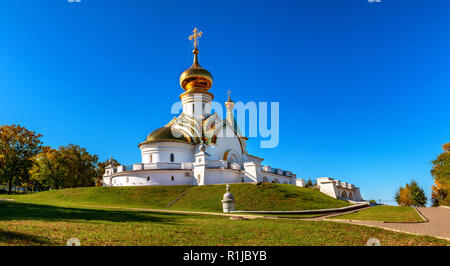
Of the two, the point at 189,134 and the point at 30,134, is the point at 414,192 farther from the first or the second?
the point at 30,134

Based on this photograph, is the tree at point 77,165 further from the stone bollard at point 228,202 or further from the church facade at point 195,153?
the stone bollard at point 228,202

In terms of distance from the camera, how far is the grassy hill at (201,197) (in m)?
23.5

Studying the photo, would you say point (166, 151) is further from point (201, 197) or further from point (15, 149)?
point (15, 149)

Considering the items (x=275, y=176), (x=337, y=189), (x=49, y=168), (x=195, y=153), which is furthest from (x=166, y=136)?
(x=337, y=189)

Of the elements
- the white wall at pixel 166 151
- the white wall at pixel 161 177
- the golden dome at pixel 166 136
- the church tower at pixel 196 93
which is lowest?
the white wall at pixel 161 177

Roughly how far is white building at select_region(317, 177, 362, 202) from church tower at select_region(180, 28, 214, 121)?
2024 centimetres

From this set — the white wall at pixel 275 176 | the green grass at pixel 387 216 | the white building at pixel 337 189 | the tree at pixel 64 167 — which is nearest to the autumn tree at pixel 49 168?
the tree at pixel 64 167

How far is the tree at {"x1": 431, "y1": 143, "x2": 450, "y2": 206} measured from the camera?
102 feet

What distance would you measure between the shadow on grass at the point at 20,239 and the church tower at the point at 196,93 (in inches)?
1412

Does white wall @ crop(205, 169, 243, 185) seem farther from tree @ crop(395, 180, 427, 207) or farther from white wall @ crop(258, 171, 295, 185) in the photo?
tree @ crop(395, 180, 427, 207)

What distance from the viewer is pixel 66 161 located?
45625mm

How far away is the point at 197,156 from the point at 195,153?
13.3ft

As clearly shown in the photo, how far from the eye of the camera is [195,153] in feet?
125
